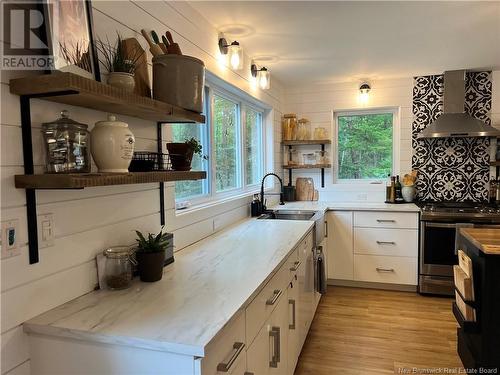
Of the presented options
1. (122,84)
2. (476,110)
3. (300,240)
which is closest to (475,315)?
(300,240)

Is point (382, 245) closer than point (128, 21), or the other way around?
point (128, 21)

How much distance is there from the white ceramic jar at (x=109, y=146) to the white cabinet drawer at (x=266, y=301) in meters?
0.72

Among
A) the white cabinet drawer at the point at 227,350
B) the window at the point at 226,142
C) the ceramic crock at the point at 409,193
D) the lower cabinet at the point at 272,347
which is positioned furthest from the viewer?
the ceramic crock at the point at 409,193

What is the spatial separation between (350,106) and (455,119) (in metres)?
1.12

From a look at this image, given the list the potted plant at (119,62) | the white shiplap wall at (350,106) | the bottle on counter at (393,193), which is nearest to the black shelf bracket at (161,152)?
the potted plant at (119,62)

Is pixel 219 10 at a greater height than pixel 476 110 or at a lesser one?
greater

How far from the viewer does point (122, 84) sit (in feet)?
4.47

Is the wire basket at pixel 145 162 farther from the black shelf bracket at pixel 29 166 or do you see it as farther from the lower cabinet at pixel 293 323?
the lower cabinet at pixel 293 323

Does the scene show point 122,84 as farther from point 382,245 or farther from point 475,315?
point 382,245

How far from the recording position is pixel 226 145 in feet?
10.3

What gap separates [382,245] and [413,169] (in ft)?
3.31

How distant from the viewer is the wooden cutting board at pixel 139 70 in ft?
5.10

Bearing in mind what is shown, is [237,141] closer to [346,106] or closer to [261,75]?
[261,75]

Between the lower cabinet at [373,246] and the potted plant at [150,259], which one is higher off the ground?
the potted plant at [150,259]
